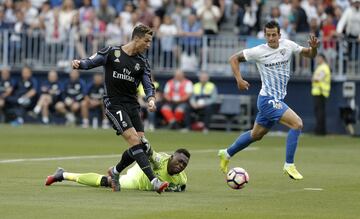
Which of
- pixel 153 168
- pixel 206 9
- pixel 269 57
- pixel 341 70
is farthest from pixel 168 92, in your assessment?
pixel 153 168

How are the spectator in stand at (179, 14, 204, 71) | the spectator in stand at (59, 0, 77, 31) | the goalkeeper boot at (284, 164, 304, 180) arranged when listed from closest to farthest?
1. the goalkeeper boot at (284, 164, 304, 180)
2. the spectator in stand at (179, 14, 204, 71)
3. the spectator in stand at (59, 0, 77, 31)

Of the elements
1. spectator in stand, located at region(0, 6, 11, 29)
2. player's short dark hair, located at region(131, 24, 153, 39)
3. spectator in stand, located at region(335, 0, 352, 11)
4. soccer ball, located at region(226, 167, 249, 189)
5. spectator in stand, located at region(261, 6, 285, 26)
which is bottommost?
spectator in stand, located at region(0, 6, 11, 29)

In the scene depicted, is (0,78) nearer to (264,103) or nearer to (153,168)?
(264,103)

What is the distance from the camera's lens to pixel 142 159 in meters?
14.3

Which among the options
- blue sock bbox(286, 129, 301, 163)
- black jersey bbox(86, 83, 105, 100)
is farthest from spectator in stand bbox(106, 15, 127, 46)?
blue sock bbox(286, 129, 301, 163)

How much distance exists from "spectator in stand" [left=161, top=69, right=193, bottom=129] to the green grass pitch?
18.3 ft

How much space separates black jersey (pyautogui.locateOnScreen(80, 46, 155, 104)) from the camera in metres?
15.0

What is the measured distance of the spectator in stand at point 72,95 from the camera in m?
35.8

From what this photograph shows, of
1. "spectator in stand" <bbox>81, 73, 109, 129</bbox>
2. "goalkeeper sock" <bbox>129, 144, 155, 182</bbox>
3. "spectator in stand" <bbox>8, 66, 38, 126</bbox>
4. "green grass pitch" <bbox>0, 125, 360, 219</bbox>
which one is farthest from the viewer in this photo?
"spectator in stand" <bbox>8, 66, 38, 126</bbox>

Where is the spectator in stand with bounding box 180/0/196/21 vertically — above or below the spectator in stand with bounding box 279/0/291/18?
below

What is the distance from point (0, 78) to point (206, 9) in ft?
23.9

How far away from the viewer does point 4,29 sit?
121 feet

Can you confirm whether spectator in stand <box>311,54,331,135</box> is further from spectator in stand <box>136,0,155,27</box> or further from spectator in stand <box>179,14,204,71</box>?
spectator in stand <box>136,0,155,27</box>

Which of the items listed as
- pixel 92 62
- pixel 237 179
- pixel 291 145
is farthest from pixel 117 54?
pixel 291 145
